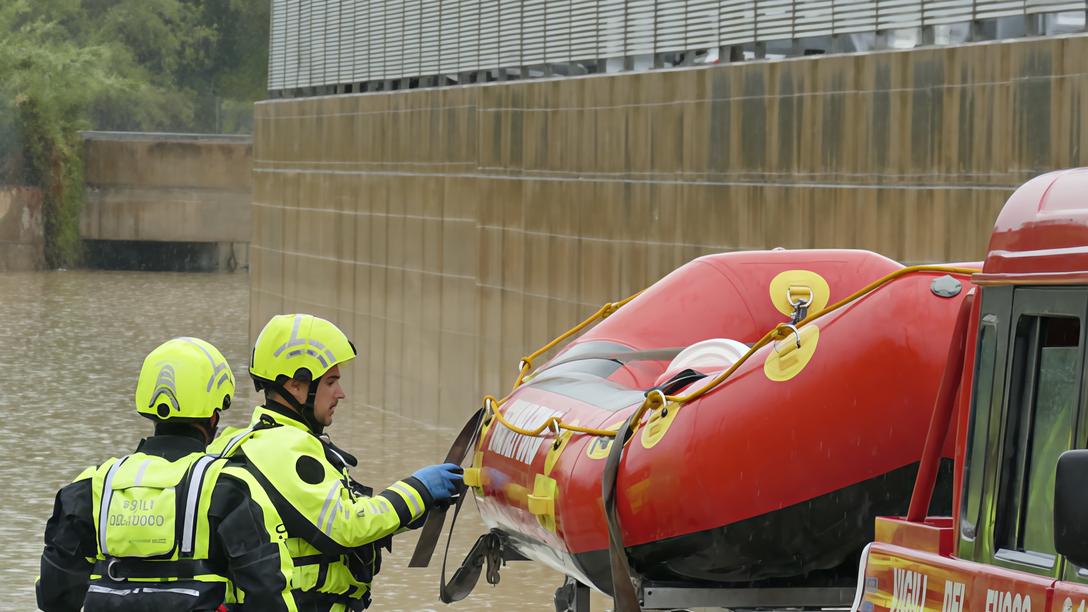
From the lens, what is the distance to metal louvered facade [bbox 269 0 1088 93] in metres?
12.3

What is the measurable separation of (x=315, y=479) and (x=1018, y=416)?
1.85 metres

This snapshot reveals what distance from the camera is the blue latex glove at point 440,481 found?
5672 mm

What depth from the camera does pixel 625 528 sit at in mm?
6441

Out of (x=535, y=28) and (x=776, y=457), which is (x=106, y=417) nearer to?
(x=535, y=28)

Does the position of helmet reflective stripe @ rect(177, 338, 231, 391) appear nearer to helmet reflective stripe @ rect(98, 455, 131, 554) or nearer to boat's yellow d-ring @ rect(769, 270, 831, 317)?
helmet reflective stripe @ rect(98, 455, 131, 554)

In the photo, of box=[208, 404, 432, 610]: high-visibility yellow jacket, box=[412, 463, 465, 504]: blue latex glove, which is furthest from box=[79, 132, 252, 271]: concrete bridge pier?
box=[208, 404, 432, 610]: high-visibility yellow jacket

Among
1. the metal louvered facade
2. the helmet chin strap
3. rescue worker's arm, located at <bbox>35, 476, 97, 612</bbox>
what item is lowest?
rescue worker's arm, located at <bbox>35, 476, 97, 612</bbox>

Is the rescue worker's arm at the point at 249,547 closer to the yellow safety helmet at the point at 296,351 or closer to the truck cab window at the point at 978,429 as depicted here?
the yellow safety helmet at the point at 296,351

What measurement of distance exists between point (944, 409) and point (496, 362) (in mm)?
13335

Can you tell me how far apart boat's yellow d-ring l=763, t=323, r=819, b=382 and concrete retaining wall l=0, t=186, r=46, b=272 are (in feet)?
132

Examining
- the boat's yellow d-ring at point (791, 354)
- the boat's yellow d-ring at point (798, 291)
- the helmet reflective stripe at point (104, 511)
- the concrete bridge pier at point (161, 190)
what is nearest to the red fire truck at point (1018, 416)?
the boat's yellow d-ring at point (791, 354)

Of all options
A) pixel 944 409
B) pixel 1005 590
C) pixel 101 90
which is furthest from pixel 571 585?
pixel 101 90

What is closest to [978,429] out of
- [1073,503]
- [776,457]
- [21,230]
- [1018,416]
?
[1018,416]

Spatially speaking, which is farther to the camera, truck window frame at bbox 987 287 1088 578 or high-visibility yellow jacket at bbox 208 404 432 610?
high-visibility yellow jacket at bbox 208 404 432 610
